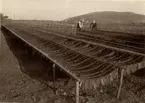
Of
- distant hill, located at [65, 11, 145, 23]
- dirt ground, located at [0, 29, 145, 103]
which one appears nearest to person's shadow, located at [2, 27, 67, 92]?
dirt ground, located at [0, 29, 145, 103]

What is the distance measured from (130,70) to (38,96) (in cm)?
282

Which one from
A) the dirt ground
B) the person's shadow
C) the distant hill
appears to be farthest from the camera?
the distant hill

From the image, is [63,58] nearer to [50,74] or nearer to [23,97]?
[50,74]

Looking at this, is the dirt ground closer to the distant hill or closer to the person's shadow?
the person's shadow

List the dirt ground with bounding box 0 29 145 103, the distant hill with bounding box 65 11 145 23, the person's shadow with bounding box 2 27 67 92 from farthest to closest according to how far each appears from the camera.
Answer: the distant hill with bounding box 65 11 145 23 → the person's shadow with bounding box 2 27 67 92 → the dirt ground with bounding box 0 29 145 103

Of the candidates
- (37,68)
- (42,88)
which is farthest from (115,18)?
(42,88)

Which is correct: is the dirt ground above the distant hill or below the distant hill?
below

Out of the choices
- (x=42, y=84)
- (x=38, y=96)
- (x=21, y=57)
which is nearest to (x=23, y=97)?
(x=38, y=96)

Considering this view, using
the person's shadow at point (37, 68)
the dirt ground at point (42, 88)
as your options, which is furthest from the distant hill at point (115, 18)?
the dirt ground at point (42, 88)

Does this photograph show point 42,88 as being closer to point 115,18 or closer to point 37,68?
point 37,68

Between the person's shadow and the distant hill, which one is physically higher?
the distant hill

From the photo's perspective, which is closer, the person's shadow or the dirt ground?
the dirt ground

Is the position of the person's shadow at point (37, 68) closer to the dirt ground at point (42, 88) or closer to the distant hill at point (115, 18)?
the dirt ground at point (42, 88)

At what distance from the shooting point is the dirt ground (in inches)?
244
